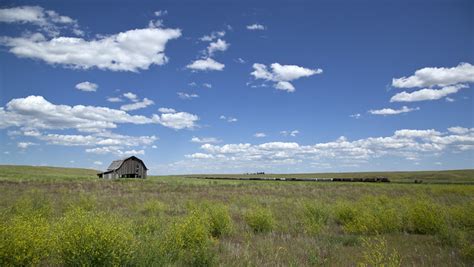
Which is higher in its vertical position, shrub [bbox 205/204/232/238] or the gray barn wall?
the gray barn wall

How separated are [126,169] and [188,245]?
262ft

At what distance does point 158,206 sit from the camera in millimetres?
18344

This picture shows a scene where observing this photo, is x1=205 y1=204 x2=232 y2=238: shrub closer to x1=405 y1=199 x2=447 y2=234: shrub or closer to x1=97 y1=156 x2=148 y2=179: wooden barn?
x1=405 y1=199 x2=447 y2=234: shrub

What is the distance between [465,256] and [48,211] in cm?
1574

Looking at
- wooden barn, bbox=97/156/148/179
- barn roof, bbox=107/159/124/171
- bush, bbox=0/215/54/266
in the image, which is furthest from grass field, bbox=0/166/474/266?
barn roof, bbox=107/159/124/171

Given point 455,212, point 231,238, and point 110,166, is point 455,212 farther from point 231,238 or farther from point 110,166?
point 110,166

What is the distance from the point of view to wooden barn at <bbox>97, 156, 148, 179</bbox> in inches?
3162

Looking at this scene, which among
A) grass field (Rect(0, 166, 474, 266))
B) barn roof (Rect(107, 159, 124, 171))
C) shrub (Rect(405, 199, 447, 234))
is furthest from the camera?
barn roof (Rect(107, 159, 124, 171))

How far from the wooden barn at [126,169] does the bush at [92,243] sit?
7850 cm

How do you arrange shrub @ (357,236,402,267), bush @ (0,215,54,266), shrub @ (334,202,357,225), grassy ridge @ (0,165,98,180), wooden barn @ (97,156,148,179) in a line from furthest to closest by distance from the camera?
wooden barn @ (97,156,148,179) < grassy ridge @ (0,165,98,180) < shrub @ (334,202,357,225) < shrub @ (357,236,402,267) < bush @ (0,215,54,266)

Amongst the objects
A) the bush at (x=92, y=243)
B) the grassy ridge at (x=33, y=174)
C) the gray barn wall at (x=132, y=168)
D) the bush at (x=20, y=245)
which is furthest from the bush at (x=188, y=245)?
the gray barn wall at (x=132, y=168)

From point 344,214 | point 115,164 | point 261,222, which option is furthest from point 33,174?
point 344,214

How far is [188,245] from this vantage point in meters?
8.08

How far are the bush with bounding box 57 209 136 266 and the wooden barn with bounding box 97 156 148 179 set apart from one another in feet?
258
